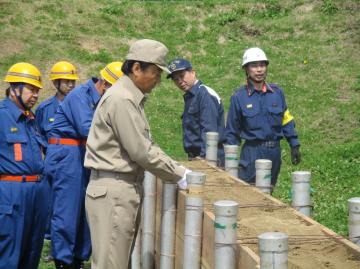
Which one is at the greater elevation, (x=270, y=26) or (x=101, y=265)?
(x=270, y=26)

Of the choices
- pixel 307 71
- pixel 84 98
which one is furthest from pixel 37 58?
pixel 84 98

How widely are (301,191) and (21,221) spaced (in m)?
2.18

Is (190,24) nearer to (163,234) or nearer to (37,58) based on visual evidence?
(37,58)

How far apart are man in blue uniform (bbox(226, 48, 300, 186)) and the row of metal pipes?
1.69ft

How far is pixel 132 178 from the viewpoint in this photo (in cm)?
490

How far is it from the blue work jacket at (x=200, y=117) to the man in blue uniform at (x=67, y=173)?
4.49 ft

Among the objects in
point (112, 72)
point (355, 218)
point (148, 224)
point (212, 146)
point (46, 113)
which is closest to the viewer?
point (355, 218)

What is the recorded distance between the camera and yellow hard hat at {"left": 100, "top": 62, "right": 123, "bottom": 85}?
6.43m

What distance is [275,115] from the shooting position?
7.37m

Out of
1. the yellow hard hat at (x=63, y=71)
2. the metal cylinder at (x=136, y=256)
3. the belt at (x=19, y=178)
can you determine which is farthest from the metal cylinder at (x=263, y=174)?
the yellow hard hat at (x=63, y=71)

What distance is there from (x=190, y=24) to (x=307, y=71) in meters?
4.52

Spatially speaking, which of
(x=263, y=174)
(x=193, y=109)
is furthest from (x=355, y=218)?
(x=193, y=109)

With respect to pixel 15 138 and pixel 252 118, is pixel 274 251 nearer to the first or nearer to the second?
pixel 15 138

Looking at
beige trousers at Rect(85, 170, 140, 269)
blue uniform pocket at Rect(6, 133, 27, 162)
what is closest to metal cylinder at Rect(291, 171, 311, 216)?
beige trousers at Rect(85, 170, 140, 269)
